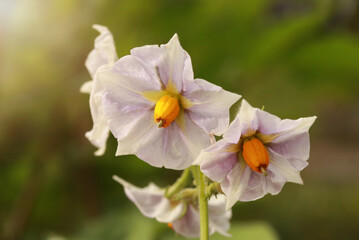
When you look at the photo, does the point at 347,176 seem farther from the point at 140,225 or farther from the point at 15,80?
the point at 15,80

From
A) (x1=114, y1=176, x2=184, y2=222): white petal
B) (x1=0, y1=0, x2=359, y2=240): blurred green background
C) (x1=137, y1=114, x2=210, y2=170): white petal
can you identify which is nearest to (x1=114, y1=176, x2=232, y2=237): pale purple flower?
(x1=114, y1=176, x2=184, y2=222): white petal

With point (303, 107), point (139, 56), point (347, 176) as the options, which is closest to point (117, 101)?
point (139, 56)

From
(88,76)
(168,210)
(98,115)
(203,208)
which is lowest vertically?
(88,76)

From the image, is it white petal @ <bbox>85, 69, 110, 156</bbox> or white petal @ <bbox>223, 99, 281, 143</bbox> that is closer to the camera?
white petal @ <bbox>223, 99, 281, 143</bbox>

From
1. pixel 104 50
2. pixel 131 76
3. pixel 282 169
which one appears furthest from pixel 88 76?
pixel 282 169

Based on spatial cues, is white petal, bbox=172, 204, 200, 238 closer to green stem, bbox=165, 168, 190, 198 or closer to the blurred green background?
green stem, bbox=165, 168, 190, 198

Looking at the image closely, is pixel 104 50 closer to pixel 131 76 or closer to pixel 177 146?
pixel 131 76
